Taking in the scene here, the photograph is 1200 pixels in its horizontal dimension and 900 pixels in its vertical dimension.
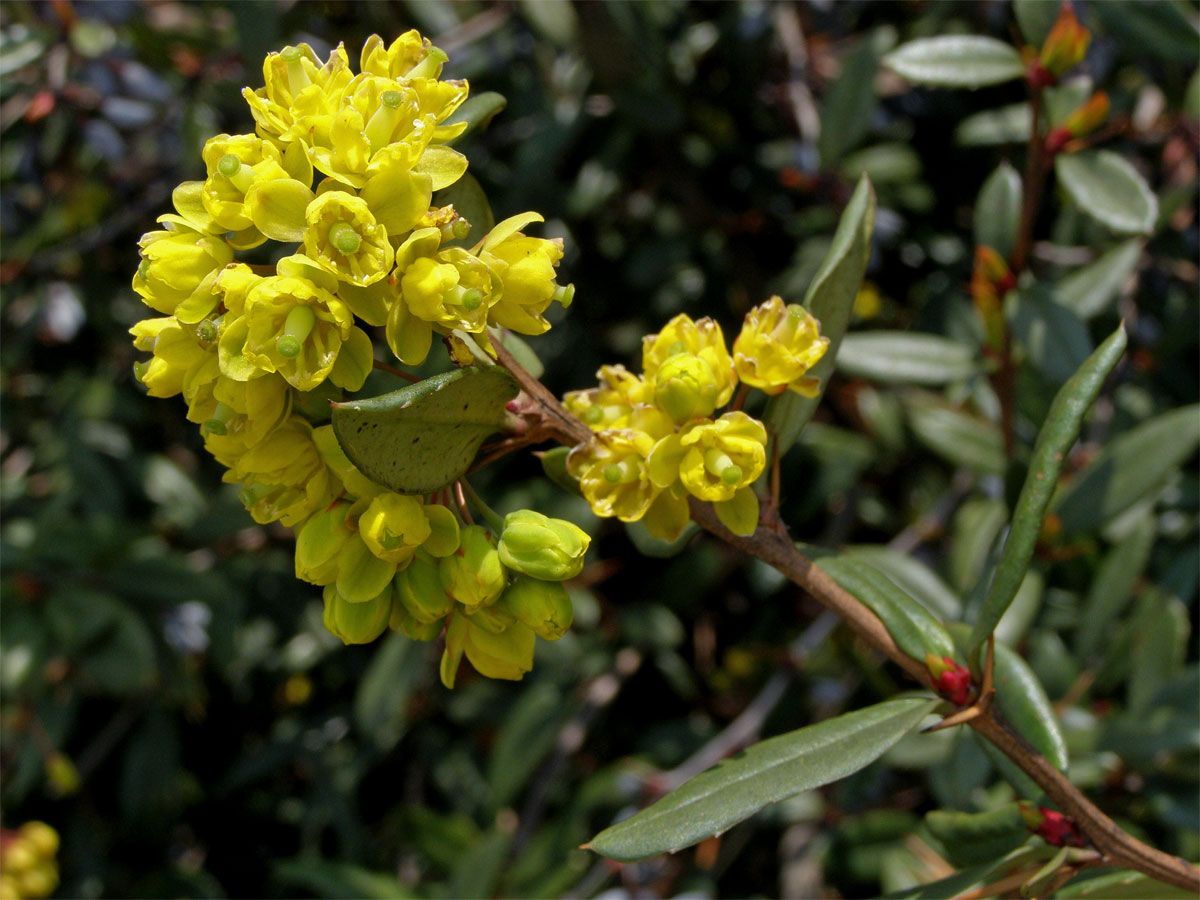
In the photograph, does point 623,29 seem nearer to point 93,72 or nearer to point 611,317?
point 611,317

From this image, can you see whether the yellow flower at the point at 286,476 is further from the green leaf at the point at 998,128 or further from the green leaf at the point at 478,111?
the green leaf at the point at 998,128

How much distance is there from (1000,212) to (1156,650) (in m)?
0.81

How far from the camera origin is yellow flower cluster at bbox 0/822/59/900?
7.65ft

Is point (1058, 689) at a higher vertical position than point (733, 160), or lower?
lower

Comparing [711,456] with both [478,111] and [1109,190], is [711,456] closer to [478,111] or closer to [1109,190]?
[478,111]

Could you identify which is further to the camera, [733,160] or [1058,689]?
[733,160]

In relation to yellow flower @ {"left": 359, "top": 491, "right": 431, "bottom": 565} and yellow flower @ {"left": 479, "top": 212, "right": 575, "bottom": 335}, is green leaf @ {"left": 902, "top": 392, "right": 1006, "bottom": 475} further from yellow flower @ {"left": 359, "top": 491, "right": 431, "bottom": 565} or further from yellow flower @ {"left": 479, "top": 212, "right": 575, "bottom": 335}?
yellow flower @ {"left": 359, "top": 491, "right": 431, "bottom": 565}

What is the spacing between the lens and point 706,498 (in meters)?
0.93

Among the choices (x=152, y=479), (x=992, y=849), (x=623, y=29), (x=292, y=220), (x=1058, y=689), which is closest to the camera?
(x=292, y=220)

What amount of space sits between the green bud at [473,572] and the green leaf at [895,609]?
1.43 ft

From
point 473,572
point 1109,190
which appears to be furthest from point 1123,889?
point 1109,190

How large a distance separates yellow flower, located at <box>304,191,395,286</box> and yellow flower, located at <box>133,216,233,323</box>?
112 mm

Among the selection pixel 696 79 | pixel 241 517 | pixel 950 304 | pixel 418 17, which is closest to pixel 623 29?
pixel 418 17

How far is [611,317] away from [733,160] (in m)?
0.53
